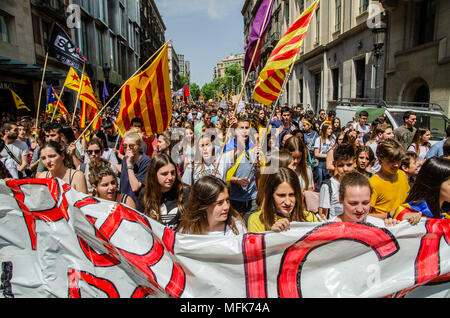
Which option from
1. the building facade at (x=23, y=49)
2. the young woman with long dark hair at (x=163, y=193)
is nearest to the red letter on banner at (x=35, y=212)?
the young woman with long dark hair at (x=163, y=193)

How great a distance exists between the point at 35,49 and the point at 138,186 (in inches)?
662

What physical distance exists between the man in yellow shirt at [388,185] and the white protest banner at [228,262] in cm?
92

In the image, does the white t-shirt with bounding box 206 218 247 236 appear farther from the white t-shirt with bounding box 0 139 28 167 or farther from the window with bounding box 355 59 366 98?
the window with bounding box 355 59 366 98

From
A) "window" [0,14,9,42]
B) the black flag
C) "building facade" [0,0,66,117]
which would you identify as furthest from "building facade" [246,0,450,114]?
"window" [0,14,9,42]

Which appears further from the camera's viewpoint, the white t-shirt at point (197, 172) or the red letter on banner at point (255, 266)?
the white t-shirt at point (197, 172)

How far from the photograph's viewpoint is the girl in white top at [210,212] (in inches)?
91.6

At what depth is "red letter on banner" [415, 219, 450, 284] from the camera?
1.75 meters

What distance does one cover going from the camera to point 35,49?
16.1 meters

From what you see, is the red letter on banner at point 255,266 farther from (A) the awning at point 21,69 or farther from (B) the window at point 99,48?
(B) the window at point 99,48

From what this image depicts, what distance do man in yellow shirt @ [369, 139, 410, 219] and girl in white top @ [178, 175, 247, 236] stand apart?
53.7 inches

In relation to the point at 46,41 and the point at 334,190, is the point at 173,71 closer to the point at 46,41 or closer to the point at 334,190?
the point at 46,41

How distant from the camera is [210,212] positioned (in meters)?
2.35
